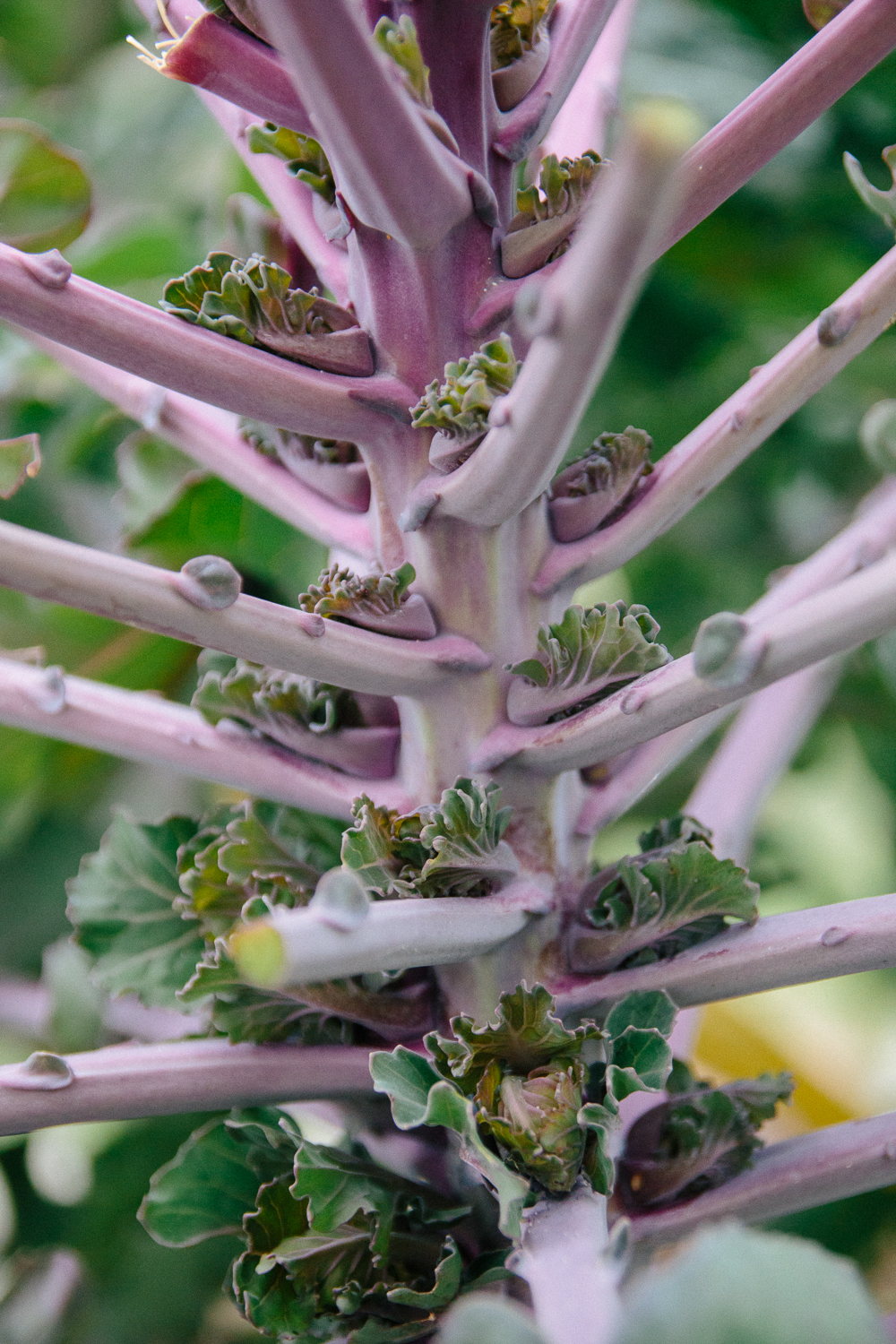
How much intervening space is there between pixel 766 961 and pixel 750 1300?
203 mm

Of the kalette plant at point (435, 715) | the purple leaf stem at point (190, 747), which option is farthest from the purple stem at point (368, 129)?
the purple leaf stem at point (190, 747)

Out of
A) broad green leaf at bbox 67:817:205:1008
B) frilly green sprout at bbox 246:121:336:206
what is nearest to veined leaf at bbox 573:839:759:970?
broad green leaf at bbox 67:817:205:1008

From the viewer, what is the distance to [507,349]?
41 centimetres

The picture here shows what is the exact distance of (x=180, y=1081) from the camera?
0.48m

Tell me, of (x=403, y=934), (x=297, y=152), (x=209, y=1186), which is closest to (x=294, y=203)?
(x=297, y=152)

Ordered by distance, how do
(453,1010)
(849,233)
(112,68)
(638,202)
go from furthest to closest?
(112,68) < (849,233) < (453,1010) < (638,202)

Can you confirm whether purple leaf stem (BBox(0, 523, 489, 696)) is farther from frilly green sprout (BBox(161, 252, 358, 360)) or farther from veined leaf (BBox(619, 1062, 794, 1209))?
veined leaf (BBox(619, 1062, 794, 1209))

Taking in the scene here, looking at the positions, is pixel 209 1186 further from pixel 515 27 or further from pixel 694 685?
pixel 515 27

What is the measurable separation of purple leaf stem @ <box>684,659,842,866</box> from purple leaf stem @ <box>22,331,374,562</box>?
30 centimetres

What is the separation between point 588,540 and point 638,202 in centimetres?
27

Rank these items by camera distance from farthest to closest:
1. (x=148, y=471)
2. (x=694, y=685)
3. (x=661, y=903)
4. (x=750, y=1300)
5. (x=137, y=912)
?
(x=148, y=471), (x=137, y=912), (x=661, y=903), (x=694, y=685), (x=750, y=1300)

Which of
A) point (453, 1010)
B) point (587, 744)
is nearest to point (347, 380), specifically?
point (587, 744)

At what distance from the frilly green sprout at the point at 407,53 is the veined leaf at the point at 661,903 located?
0.99 feet

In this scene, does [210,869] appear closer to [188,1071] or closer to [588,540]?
[188,1071]
